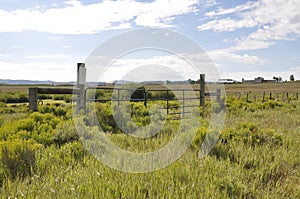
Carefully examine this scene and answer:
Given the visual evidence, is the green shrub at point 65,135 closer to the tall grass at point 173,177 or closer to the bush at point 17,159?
the tall grass at point 173,177

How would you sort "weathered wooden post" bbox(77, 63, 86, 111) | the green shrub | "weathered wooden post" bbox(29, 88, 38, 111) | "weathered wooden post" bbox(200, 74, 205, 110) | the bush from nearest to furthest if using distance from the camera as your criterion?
the bush → the green shrub → "weathered wooden post" bbox(29, 88, 38, 111) → "weathered wooden post" bbox(77, 63, 86, 111) → "weathered wooden post" bbox(200, 74, 205, 110)

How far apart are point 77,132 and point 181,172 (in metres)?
3.13

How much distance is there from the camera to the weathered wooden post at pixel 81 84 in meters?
8.51

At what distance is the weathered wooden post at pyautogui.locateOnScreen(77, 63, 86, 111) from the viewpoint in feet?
27.9

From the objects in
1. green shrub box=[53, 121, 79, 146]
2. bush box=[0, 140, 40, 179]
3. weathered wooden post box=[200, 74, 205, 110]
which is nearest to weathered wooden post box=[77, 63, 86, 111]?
green shrub box=[53, 121, 79, 146]

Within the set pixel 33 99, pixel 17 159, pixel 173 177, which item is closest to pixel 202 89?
pixel 33 99

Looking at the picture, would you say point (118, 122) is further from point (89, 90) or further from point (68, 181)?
point (68, 181)

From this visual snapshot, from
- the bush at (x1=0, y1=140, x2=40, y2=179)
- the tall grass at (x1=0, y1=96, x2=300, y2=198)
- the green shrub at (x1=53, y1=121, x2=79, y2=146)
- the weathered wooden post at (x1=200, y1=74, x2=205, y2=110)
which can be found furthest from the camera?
the weathered wooden post at (x1=200, y1=74, x2=205, y2=110)

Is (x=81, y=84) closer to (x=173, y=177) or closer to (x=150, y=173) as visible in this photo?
(x=150, y=173)

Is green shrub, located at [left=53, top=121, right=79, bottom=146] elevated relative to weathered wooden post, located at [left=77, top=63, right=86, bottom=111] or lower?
lower

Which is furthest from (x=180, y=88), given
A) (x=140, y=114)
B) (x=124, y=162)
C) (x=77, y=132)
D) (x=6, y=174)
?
(x=6, y=174)

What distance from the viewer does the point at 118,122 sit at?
8.16 m

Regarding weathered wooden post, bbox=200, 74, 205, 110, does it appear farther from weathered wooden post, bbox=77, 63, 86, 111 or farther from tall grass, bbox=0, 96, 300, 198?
tall grass, bbox=0, 96, 300, 198

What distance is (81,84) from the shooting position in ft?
28.0
